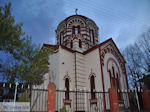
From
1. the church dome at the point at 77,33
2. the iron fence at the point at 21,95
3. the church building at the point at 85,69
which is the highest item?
the church dome at the point at 77,33

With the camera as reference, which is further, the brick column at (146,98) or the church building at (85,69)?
the church building at (85,69)

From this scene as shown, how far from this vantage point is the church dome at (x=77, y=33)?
19.4m

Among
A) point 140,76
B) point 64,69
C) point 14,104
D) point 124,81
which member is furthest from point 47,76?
point 140,76

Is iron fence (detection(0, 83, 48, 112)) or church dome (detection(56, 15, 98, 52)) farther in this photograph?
church dome (detection(56, 15, 98, 52))

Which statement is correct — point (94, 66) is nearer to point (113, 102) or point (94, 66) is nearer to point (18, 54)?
point (113, 102)

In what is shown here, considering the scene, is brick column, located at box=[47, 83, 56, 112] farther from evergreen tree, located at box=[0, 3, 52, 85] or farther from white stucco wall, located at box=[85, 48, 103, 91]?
white stucco wall, located at box=[85, 48, 103, 91]

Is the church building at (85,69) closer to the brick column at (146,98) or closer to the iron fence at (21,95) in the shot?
the brick column at (146,98)

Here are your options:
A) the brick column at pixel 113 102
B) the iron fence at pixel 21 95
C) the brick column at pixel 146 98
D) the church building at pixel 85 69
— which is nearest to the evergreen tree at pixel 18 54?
the iron fence at pixel 21 95

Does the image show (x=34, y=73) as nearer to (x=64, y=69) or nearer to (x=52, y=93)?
(x=52, y=93)

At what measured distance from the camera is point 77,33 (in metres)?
20.5

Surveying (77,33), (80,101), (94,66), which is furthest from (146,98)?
(77,33)

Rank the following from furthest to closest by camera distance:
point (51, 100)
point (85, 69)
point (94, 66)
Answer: point (85, 69) → point (94, 66) → point (51, 100)

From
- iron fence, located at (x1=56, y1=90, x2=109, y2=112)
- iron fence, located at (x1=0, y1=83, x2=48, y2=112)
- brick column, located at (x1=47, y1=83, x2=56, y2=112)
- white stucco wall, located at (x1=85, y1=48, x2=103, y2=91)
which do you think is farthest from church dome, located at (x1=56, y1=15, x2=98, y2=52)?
brick column, located at (x1=47, y1=83, x2=56, y2=112)

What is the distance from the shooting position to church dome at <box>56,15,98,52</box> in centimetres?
1942
